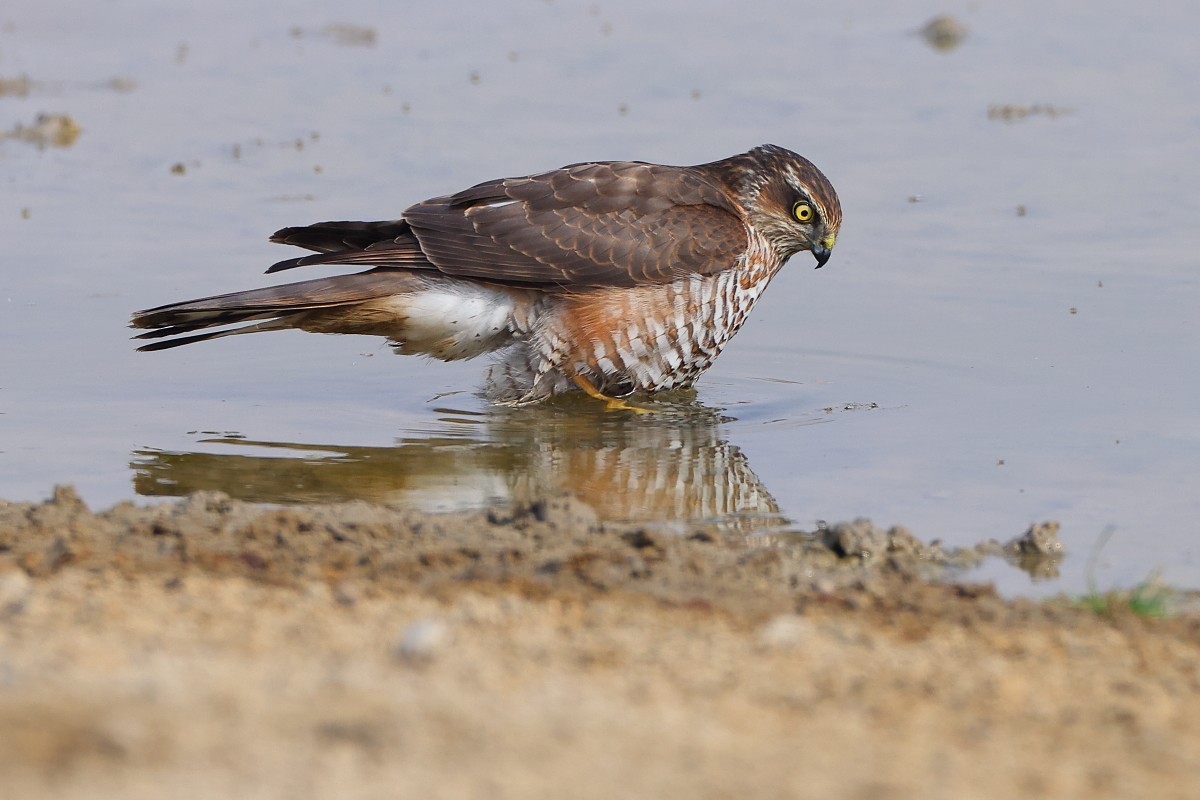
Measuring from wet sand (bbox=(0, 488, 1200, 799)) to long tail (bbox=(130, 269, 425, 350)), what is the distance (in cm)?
198

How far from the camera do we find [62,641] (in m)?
4.45

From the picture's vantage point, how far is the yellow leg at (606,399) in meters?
8.52

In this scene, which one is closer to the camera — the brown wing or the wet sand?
the wet sand

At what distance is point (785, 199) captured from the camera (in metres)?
8.95

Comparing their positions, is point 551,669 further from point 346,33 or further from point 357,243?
point 346,33

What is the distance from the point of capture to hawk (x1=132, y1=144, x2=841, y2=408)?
27.2 ft

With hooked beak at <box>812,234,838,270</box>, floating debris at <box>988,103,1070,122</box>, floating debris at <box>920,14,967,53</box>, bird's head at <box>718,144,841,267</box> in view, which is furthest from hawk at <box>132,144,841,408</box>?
floating debris at <box>920,14,967,53</box>

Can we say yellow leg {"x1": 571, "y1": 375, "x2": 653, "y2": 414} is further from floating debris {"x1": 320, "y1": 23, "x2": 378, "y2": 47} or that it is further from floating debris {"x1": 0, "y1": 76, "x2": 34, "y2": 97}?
floating debris {"x1": 320, "y1": 23, "x2": 378, "y2": 47}

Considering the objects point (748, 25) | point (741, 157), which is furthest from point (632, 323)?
point (748, 25)

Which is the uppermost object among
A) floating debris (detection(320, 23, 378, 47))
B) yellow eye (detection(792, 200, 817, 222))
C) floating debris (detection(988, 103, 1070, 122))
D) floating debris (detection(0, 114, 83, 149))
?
floating debris (detection(320, 23, 378, 47))

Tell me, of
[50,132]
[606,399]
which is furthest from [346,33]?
[606,399]

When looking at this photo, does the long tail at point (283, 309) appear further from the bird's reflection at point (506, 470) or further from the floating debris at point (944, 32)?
the floating debris at point (944, 32)

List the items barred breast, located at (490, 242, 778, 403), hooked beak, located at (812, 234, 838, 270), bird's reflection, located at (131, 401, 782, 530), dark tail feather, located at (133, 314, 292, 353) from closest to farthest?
bird's reflection, located at (131, 401, 782, 530) → dark tail feather, located at (133, 314, 292, 353) → barred breast, located at (490, 242, 778, 403) → hooked beak, located at (812, 234, 838, 270)

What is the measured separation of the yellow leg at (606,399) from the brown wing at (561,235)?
0.49m
